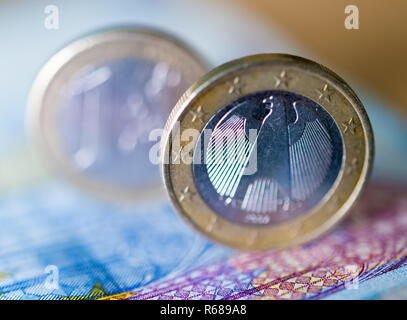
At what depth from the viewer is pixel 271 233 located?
1.78m

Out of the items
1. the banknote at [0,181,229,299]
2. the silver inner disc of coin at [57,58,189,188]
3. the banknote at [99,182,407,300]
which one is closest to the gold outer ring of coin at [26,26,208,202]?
the silver inner disc of coin at [57,58,189,188]

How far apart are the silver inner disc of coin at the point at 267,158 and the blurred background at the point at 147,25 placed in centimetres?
25

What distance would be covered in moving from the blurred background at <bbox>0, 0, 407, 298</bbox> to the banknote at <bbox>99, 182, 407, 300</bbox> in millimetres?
97

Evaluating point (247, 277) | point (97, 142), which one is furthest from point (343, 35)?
point (247, 277)

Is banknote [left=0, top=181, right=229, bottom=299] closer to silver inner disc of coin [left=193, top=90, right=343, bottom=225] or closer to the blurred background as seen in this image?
the blurred background

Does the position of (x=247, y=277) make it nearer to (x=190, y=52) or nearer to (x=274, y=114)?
(x=274, y=114)

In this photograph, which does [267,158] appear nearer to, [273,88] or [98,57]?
[273,88]

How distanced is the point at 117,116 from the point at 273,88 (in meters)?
0.86

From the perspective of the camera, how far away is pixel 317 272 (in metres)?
1.70

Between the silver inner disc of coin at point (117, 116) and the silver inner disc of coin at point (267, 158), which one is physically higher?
the silver inner disc of coin at point (117, 116)

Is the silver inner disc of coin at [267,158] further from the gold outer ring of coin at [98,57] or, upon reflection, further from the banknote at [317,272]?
the gold outer ring of coin at [98,57]

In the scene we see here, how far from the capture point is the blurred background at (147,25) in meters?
1.83

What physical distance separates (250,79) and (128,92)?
2.50 feet

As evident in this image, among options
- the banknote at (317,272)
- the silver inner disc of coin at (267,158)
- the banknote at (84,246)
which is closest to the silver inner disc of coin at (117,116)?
the banknote at (84,246)
